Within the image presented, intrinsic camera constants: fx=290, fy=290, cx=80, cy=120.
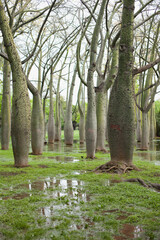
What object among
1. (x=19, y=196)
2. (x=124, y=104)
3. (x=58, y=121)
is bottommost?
(x=19, y=196)

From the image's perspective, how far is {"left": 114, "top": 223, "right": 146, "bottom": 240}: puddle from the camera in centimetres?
344

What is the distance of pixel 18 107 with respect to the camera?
28.2 ft

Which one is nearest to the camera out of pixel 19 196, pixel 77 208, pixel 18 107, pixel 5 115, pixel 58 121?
pixel 77 208

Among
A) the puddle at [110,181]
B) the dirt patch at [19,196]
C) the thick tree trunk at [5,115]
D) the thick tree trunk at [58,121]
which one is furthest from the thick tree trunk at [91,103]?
the thick tree trunk at [58,121]

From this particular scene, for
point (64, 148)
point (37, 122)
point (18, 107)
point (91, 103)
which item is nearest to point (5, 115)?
point (37, 122)

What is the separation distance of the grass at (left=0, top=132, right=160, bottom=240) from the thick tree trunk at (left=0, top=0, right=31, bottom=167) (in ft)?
5.00

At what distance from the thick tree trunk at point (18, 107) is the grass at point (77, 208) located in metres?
1.53

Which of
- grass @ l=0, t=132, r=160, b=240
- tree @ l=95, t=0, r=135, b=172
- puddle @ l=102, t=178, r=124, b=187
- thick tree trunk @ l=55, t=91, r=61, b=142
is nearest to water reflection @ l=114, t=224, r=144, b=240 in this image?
grass @ l=0, t=132, r=160, b=240

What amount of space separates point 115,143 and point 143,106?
9.73 m

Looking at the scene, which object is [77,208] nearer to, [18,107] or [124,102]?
[124,102]

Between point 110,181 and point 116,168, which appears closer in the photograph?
point 110,181

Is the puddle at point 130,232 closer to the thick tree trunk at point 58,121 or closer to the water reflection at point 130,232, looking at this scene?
the water reflection at point 130,232

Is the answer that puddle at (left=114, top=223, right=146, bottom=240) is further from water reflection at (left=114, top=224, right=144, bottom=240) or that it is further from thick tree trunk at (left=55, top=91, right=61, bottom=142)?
thick tree trunk at (left=55, top=91, right=61, bottom=142)

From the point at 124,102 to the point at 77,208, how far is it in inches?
165
